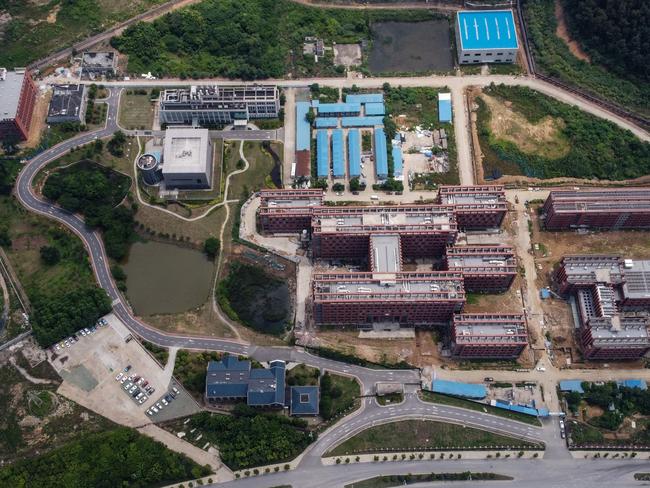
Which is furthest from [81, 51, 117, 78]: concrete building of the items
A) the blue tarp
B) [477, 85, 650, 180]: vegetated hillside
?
[477, 85, 650, 180]: vegetated hillside

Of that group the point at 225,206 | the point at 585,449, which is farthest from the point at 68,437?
the point at 585,449

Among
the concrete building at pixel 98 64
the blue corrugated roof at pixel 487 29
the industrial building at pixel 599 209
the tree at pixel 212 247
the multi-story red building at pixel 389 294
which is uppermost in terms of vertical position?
the blue corrugated roof at pixel 487 29

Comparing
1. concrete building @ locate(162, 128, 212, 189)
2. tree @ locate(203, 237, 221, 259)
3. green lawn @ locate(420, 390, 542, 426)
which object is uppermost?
concrete building @ locate(162, 128, 212, 189)

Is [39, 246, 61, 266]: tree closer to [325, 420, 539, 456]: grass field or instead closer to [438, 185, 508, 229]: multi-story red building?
[325, 420, 539, 456]: grass field

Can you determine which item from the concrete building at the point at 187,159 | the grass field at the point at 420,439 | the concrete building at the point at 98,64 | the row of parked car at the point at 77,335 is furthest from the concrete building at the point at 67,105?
the grass field at the point at 420,439

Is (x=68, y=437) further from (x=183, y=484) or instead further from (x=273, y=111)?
(x=273, y=111)

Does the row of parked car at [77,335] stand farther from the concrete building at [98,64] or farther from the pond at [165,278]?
the concrete building at [98,64]
